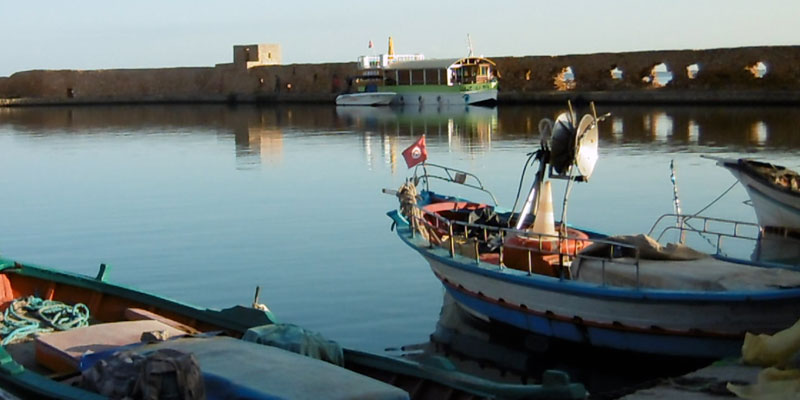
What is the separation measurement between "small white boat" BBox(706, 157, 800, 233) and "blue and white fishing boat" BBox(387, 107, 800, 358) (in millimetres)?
3136

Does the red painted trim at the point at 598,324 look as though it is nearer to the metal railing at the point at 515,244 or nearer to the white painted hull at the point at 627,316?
the white painted hull at the point at 627,316

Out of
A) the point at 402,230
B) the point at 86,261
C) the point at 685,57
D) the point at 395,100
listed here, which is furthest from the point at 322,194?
the point at 395,100

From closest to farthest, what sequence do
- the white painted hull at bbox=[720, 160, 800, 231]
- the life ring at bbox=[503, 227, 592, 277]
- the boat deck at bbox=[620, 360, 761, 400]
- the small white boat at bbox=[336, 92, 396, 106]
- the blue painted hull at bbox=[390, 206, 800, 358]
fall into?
the boat deck at bbox=[620, 360, 761, 400] → the blue painted hull at bbox=[390, 206, 800, 358] → the life ring at bbox=[503, 227, 592, 277] → the white painted hull at bbox=[720, 160, 800, 231] → the small white boat at bbox=[336, 92, 396, 106]

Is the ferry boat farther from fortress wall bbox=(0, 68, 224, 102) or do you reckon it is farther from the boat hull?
the boat hull

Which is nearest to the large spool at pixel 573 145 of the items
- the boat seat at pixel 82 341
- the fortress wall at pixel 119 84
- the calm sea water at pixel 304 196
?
the calm sea water at pixel 304 196

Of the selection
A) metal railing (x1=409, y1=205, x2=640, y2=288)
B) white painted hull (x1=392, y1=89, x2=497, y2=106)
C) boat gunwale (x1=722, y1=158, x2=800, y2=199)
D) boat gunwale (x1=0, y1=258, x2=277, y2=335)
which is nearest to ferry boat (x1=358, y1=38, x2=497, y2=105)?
white painted hull (x1=392, y1=89, x2=497, y2=106)

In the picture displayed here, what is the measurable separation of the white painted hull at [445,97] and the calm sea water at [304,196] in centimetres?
890

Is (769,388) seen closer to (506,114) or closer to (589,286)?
(589,286)

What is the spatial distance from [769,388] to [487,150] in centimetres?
1959

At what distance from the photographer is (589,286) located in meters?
8.53

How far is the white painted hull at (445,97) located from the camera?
156 ft

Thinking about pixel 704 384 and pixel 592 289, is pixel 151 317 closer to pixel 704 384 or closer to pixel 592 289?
pixel 592 289

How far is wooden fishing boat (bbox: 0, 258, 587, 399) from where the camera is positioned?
5379mm

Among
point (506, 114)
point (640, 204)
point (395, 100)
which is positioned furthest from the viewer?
point (395, 100)
